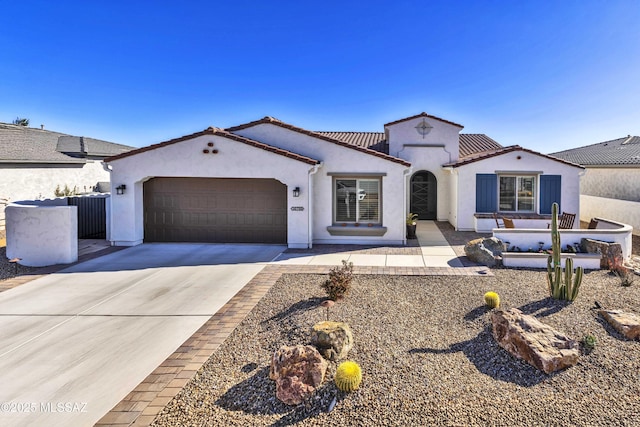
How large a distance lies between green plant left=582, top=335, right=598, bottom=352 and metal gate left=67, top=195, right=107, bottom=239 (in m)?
17.4

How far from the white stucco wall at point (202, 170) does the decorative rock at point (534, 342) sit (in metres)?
8.66

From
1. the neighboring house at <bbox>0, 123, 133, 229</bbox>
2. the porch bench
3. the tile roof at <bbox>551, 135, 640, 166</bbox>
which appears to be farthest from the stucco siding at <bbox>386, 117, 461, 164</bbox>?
the neighboring house at <bbox>0, 123, 133, 229</bbox>

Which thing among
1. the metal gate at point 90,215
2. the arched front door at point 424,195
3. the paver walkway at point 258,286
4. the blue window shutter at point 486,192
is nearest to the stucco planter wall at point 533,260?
the paver walkway at point 258,286

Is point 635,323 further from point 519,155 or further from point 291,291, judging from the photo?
point 519,155

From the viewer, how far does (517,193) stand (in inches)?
709

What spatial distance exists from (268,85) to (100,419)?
22.0m

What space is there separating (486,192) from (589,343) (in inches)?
508

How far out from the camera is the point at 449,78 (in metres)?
21.5

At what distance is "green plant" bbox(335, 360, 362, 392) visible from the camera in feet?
15.4

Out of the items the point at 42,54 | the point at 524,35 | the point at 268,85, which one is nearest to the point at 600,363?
the point at 524,35

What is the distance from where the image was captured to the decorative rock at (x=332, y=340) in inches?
218

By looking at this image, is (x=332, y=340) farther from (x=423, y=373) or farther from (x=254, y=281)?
(x=254, y=281)

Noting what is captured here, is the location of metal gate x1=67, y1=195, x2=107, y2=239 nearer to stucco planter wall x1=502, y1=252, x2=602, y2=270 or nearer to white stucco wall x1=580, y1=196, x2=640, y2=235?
stucco planter wall x1=502, y1=252, x2=602, y2=270

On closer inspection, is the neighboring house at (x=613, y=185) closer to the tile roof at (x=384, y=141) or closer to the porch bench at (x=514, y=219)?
the porch bench at (x=514, y=219)
